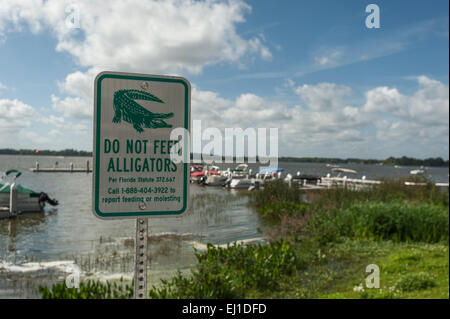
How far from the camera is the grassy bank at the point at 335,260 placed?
5.71 meters

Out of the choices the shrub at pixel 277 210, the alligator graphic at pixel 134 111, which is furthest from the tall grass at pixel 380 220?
the alligator graphic at pixel 134 111

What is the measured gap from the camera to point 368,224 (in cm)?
1024

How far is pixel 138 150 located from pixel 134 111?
0.63 feet

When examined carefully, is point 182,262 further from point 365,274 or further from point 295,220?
point 295,220

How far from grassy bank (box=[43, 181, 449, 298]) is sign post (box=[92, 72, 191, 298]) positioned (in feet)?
12.3

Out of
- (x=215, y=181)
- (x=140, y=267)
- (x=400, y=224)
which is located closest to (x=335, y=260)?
(x=400, y=224)

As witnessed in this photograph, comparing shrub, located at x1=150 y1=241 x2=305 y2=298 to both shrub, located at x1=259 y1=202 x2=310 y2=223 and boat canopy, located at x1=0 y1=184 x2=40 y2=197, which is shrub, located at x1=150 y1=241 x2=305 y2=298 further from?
boat canopy, located at x1=0 y1=184 x2=40 y2=197

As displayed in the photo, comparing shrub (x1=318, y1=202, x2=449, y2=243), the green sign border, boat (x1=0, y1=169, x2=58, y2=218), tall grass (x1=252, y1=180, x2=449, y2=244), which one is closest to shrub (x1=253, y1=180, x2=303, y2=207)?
tall grass (x1=252, y1=180, x2=449, y2=244)

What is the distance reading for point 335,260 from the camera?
834 centimetres

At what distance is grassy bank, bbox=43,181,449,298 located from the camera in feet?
18.7

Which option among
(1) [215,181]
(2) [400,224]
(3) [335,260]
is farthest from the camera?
(1) [215,181]

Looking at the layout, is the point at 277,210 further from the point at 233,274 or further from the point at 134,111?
the point at 134,111

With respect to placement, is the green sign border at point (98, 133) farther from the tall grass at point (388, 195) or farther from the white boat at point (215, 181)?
the white boat at point (215, 181)
